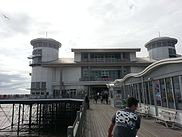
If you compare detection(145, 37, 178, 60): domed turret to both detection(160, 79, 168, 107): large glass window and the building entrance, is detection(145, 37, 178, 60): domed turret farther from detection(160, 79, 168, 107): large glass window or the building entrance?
detection(160, 79, 168, 107): large glass window

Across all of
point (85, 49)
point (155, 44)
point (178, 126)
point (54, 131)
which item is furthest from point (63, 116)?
point (155, 44)

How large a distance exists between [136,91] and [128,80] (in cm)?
227

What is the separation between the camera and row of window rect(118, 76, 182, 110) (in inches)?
343

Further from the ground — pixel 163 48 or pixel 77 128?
pixel 163 48

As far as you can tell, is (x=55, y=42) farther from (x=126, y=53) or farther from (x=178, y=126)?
(x=178, y=126)

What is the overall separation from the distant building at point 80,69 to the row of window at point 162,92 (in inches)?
988

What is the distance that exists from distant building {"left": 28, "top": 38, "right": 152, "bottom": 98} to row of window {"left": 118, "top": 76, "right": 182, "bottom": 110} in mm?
25097

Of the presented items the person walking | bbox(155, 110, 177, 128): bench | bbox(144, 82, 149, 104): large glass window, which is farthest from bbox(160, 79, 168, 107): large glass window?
the person walking

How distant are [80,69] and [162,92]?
99.3ft

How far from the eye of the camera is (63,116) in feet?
102

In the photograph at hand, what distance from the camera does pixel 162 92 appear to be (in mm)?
10312

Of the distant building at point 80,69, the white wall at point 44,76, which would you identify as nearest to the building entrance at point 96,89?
the distant building at point 80,69

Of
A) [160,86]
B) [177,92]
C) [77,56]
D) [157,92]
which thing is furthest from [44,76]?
[177,92]

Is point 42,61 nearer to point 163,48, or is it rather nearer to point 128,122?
point 163,48
